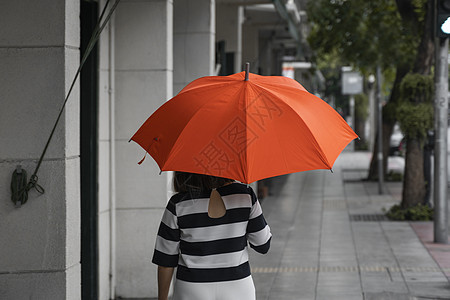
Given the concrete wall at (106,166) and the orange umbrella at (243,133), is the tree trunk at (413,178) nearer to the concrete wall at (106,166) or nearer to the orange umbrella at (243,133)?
the concrete wall at (106,166)

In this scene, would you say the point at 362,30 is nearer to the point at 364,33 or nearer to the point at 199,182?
the point at 364,33

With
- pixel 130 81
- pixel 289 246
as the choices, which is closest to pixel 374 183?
pixel 289 246

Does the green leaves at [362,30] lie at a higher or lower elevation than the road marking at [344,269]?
higher

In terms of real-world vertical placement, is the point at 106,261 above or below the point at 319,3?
below

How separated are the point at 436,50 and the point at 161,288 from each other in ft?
26.4

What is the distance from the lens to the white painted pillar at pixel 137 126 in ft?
24.9

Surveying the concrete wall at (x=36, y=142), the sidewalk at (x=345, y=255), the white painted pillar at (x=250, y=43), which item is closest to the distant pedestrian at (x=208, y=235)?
the concrete wall at (x=36, y=142)

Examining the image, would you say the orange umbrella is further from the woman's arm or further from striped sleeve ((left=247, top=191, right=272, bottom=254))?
the woman's arm

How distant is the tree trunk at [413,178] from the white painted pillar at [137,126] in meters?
7.36

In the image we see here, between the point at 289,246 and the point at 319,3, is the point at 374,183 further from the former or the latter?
the point at 289,246

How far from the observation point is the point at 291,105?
12.3 feet

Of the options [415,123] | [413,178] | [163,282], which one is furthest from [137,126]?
[413,178]

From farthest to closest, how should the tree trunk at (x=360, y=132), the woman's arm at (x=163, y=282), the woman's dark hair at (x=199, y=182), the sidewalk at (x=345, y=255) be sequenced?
the tree trunk at (x=360, y=132)
the sidewalk at (x=345, y=255)
the woman's arm at (x=163, y=282)
the woman's dark hair at (x=199, y=182)

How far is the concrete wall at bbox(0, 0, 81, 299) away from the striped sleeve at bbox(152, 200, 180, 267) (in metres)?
1.73
